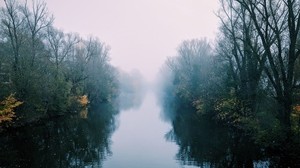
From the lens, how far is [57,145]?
2922cm

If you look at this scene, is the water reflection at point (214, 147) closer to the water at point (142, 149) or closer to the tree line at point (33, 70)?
the water at point (142, 149)

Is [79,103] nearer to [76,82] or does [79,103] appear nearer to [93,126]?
[76,82]

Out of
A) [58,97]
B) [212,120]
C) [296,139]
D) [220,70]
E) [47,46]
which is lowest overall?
[296,139]

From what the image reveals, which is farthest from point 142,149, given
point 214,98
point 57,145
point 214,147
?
point 214,98

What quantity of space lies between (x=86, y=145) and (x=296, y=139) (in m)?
17.8

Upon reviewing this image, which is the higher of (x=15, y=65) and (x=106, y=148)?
(x=15, y=65)

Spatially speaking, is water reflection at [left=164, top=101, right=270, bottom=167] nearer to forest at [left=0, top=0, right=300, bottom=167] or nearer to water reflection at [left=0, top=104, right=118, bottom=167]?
forest at [left=0, top=0, right=300, bottom=167]

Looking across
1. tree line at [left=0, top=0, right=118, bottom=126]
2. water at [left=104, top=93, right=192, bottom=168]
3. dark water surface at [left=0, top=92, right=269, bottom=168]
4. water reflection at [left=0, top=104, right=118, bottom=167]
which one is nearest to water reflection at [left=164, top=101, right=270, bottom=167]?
dark water surface at [left=0, top=92, right=269, bottom=168]

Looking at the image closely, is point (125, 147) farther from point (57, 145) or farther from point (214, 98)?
point (214, 98)

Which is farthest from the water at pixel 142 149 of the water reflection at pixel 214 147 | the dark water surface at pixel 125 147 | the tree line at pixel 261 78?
the tree line at pixel 261 78

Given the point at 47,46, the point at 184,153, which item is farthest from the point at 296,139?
the point at 47,46

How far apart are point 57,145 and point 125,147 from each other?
20.6 feet

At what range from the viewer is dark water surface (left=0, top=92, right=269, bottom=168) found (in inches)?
898

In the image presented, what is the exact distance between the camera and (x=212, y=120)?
42.5m
